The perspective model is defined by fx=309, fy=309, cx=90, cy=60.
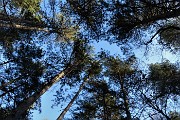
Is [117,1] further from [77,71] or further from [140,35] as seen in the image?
[77,71]

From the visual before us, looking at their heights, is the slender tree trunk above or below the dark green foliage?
below

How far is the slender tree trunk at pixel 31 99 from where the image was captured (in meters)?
12.5

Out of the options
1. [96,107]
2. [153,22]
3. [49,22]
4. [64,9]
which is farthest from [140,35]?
[96,107]

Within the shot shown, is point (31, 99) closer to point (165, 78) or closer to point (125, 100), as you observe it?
point (125, 100)

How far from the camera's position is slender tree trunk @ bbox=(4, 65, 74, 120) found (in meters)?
12.5

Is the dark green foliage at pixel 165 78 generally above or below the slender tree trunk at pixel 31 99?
above

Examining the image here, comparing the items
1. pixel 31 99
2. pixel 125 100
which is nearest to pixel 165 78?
pixel 125 100

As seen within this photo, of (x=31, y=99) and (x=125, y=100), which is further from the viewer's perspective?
(x=125, y=100)

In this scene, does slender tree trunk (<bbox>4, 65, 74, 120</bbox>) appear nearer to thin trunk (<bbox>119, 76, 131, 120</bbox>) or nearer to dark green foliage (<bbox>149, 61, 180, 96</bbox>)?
thin trunk (<bbox>119, 76, 131, 120</bbox>)

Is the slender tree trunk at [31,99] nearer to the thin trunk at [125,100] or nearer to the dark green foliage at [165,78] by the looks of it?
the thin trunk at [125,100]

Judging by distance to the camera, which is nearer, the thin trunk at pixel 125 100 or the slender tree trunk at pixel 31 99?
the slender tree trunk at pixel 31 99

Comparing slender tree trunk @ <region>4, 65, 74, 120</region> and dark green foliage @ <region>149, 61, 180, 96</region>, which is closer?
slender tree trunk @ <region>4, 65, 74, 120</region>

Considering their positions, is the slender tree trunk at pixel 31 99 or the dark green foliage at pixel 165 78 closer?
the slender tree trunk at pixel 31 99

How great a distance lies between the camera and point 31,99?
13891 millimetres
